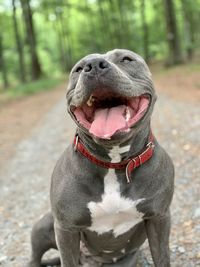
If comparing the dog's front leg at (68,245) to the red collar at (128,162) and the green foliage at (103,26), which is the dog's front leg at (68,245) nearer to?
the red collar at (128,162)

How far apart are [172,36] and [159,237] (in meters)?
19.9

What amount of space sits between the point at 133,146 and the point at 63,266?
105 cm

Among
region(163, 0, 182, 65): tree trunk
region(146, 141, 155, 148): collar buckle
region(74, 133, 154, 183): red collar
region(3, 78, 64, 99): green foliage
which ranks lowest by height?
region(3, 78, 64, 99): green foliage

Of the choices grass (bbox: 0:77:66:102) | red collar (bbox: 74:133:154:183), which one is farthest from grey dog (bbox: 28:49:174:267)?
grass (bbox: 0:77:66:102)

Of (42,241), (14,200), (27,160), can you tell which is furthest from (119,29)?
(42,241)

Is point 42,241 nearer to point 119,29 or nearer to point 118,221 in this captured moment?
point 118,221

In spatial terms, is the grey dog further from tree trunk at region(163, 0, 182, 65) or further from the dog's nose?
tree trunk at region(163, 0, 182, 65)

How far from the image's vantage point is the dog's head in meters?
3.00

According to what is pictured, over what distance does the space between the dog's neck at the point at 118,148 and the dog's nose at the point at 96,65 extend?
0.48 metres

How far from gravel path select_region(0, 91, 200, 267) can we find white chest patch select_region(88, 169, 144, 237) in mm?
1049

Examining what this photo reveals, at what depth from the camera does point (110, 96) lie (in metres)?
3.19

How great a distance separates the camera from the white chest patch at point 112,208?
3.25 metres

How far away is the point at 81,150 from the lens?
11.1 feet

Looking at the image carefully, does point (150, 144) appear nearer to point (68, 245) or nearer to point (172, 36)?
point (68, 245)
